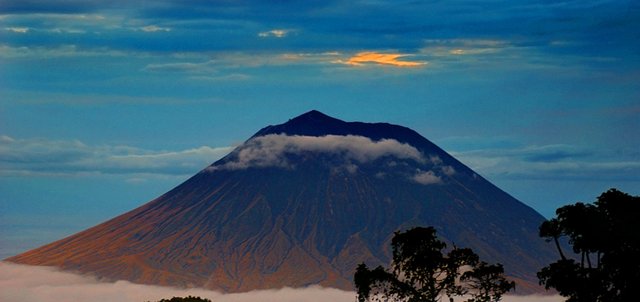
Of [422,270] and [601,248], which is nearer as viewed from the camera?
[601,248]

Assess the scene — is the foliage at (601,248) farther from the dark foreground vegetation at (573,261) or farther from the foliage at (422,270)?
the foliage at (422,270)

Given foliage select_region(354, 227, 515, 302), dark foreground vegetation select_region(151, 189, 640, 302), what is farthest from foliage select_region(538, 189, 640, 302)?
foliage select_region(354, 227, 515, 302)

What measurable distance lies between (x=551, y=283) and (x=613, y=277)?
339cm

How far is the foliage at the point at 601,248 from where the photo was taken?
59.8 meters

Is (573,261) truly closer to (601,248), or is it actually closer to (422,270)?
(601,248)

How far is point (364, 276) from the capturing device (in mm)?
64250

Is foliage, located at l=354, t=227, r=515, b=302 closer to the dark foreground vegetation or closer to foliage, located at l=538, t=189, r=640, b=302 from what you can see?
the dark foreground vegetation

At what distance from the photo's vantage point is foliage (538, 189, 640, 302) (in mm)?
59750

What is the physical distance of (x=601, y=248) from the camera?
202 feet

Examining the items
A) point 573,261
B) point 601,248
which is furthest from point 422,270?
point 601,248

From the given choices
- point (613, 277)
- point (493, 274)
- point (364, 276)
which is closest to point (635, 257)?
point (613, 277)

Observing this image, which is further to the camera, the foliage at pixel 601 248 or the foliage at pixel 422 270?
the foliage at pixel 422 270

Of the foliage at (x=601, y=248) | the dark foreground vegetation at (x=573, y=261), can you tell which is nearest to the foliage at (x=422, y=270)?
the dark foreground vegetation at (x=573, y=261)

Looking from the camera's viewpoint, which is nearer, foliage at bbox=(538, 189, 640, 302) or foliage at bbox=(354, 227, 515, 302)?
foliage at bbox=(538, 189, 640, 302)
